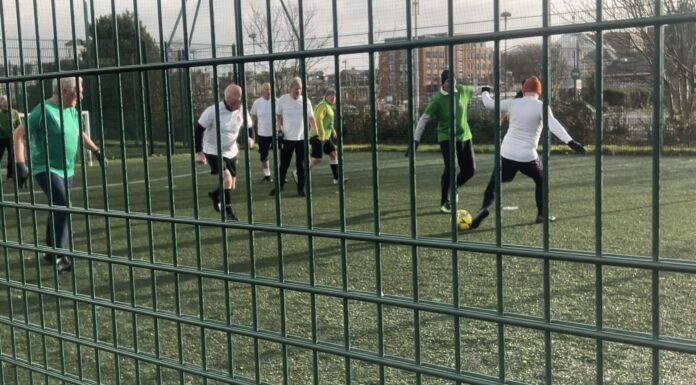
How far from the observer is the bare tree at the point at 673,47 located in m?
2.02

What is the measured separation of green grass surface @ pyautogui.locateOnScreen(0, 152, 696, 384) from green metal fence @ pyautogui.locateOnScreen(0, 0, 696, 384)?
22 mm

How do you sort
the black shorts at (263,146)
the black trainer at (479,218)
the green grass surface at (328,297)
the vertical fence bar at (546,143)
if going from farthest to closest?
the black shorts at (263,146), the black trainer at (479,218), the green grass surface at (328,297), the vertical fence bar at (546,143)

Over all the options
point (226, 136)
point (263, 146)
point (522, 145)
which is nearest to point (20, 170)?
point (226, 136)

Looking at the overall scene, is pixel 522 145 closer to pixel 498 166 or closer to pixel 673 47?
pixel 673 47

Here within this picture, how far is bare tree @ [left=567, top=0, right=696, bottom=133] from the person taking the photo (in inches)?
79.5

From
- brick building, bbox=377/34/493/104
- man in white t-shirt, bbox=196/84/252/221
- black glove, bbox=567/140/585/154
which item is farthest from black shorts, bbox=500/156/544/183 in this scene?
brick building, bbox=377/34/493/104

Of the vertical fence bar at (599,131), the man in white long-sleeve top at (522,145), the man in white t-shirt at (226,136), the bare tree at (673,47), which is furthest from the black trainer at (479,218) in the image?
the vertical fence bar at (599,131)

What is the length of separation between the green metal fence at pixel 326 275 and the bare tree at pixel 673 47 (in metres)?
0.09

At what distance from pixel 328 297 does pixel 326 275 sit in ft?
3.47

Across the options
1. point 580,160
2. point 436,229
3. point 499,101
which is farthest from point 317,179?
point 499,101

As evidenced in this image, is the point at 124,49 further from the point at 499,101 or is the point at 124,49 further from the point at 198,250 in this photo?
the point at 499,101

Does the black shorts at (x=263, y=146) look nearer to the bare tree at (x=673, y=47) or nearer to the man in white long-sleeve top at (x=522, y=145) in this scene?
the man in white long-sleeve top at (x=522, y=145)

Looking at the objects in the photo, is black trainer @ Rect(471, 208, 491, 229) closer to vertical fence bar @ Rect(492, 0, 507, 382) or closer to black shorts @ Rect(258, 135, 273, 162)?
black shorts @ Rect(258, 135, 273, 162)

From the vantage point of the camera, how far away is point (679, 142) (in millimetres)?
13352
